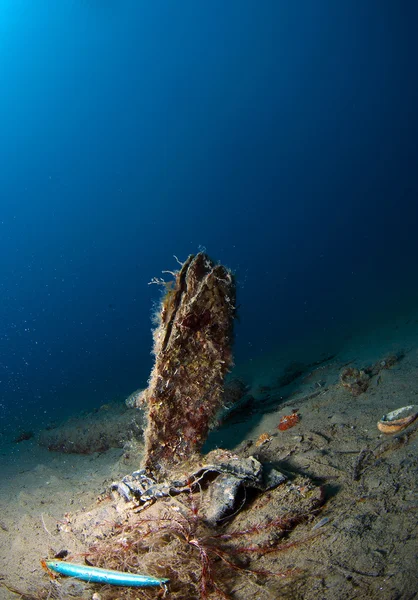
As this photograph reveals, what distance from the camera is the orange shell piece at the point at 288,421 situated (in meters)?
4.63

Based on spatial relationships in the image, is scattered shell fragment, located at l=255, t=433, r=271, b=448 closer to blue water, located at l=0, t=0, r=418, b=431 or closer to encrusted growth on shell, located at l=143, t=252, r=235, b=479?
encrusted growth on shell, located at l=143, t=252, r=235, b=479

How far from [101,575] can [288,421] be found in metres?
2.98

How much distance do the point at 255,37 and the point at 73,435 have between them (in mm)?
94717

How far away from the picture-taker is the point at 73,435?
7.20 metres

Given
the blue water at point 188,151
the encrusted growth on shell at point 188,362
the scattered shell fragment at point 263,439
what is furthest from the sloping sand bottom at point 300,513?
the blue water at point 188,151

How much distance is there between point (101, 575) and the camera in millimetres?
2451

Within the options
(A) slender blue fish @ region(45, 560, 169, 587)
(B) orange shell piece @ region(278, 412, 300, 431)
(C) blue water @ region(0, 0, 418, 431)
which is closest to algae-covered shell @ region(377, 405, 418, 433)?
(B) orange shell piece @ region(278, 412, 300, 431)

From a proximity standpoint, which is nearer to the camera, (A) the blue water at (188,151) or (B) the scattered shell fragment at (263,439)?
(B) the scattered shell fragment at (263,439)

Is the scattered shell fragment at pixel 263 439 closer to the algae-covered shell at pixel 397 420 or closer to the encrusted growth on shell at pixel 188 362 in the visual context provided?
the encrusted growth on shell at pixel 188 362

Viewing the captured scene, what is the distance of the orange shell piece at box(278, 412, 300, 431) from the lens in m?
4.63

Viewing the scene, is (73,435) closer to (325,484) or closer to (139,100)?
(325,484)

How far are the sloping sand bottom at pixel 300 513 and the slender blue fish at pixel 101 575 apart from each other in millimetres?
82

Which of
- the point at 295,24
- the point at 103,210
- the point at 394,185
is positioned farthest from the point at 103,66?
the point at 394,185

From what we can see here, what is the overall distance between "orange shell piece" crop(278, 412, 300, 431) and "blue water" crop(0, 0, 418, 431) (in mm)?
53356
